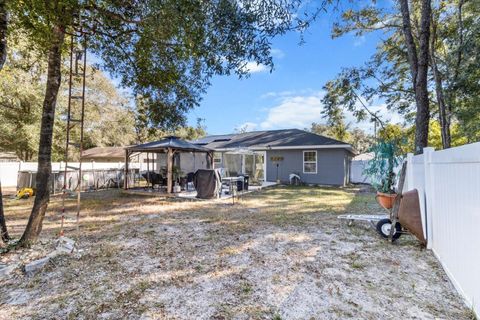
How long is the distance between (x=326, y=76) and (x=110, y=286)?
503 inches

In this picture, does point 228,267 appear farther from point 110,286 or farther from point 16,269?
point 16,269

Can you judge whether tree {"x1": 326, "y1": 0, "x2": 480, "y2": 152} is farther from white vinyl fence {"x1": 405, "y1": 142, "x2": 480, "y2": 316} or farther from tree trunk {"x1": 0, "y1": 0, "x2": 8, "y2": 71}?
tree trunk {"x1": 0, "y1": 0, "x2": 8, "y2": 71}

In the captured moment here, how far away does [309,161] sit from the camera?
48.9ft

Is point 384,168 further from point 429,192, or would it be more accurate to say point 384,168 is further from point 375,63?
point 375,63

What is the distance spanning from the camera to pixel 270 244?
430cm

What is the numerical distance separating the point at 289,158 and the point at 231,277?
12.8m

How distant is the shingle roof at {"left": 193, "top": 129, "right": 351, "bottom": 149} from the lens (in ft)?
47.8

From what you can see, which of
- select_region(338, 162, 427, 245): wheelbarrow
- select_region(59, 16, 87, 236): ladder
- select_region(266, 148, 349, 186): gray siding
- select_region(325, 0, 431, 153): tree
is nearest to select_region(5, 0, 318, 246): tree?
select_region(59, 16, 87, 236): ladder

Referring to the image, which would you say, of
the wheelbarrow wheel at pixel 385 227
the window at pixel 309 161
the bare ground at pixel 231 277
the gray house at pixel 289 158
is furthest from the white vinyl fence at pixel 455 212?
the window at pixel 309 161

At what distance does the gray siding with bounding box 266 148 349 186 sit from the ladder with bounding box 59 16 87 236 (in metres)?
10.5

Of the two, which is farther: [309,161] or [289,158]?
[289,158]

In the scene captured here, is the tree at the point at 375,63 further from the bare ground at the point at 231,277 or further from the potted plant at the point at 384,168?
the bare ground at the point at 231,277

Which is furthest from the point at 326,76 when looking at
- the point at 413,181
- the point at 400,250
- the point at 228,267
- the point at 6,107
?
Result: the point at 6,107

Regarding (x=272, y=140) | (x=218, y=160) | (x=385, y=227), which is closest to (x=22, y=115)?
(x=218, y=160)
